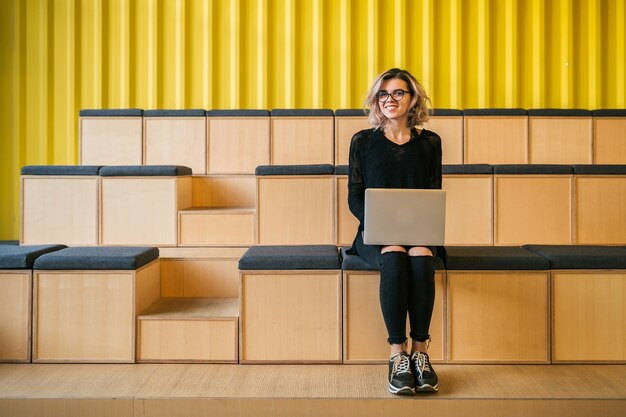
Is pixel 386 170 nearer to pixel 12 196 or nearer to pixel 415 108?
pixel 415 108

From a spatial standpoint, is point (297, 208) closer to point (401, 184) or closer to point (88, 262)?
point (401, 184)

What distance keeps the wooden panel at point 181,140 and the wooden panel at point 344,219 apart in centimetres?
90

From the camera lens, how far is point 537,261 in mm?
1853

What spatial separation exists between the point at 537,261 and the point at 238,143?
1.64 meters

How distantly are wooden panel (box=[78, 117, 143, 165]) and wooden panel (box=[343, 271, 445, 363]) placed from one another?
5.14ft

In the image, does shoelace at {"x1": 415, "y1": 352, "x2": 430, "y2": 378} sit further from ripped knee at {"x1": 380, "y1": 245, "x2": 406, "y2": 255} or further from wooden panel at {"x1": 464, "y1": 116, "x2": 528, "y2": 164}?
wooden panel at {"x1": 464, "y1": 116, "x2": 528, "y2": 164}

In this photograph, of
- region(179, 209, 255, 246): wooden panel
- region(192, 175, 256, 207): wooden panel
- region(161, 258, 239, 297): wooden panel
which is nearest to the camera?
region(161, 258, 239, 297): wooden panel

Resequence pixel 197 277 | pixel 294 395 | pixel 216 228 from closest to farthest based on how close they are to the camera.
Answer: pixel 294 395 → pixel 197 277 → pixel 216 228

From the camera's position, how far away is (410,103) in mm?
1844

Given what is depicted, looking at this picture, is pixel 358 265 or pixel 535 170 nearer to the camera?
pixel 358 265

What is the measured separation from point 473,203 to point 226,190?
123 centimetres

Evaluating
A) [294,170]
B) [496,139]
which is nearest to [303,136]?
[294,170]

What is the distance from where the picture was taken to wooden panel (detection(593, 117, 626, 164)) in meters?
2.89

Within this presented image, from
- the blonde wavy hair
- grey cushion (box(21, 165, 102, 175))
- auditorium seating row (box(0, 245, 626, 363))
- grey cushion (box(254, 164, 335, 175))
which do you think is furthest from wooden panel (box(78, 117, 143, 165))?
the blonde wavy hair
